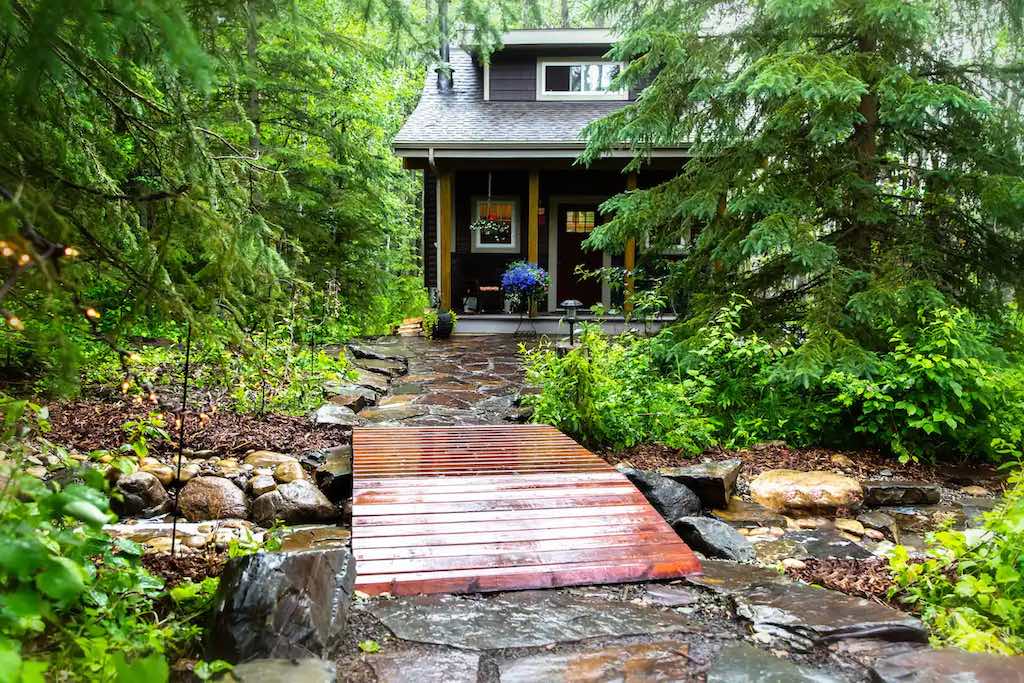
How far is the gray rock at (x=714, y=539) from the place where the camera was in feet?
12.1

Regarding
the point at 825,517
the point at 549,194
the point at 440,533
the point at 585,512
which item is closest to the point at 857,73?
the point at 825,517

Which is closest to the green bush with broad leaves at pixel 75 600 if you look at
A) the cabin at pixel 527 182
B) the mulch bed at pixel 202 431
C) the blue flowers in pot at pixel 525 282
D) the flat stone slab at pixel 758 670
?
the flat stone slab at pixel 758 670

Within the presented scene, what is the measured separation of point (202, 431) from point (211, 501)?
43.5 inches

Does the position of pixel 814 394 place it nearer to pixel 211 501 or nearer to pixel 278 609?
pixel 211 501

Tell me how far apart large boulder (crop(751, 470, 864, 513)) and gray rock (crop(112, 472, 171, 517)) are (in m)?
3.62

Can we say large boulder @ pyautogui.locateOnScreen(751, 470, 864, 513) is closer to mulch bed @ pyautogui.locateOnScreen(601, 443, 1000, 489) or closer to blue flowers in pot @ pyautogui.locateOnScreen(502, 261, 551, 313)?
mulch bed @ pyautogui.locateOnScreen(601, 443, 1000, 489)

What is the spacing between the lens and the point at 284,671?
2182mm

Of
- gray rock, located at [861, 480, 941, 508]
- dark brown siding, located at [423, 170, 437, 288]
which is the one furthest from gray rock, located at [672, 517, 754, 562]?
dark brown siding, located at [423, 170, 437, 288]

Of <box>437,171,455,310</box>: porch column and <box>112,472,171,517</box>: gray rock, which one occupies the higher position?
<box>437,171,455,310</box>: porch column

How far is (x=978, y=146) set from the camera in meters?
6.32

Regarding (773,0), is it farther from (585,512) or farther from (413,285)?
(413,285)

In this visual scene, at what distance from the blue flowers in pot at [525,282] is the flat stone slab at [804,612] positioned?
9.23 metres

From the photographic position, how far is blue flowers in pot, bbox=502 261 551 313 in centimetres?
1234

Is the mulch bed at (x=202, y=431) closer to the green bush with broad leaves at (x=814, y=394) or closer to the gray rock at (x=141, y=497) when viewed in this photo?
the gray rock at (x=141, y=497)
